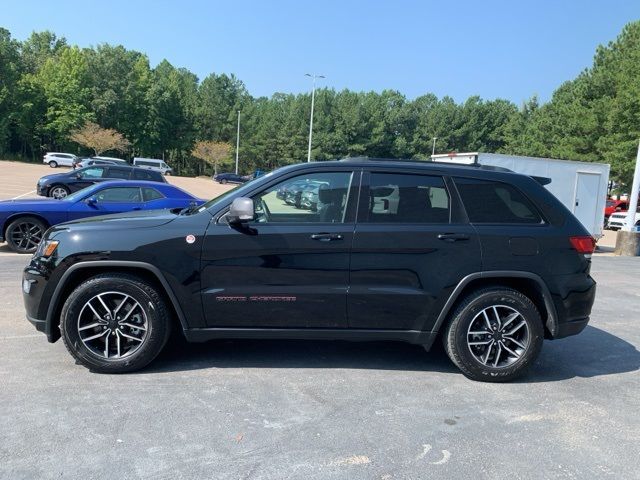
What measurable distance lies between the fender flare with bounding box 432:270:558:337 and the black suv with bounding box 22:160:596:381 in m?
0.01

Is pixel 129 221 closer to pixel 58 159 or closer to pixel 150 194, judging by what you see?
pixel 150 194

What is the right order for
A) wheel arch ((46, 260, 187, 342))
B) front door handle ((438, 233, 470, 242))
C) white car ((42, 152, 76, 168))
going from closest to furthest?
1. wheel arch ((46, 260, 187, 342))
2. front door handle ((438, 233, 470, 242))
3. white car ((42, 152, 76, 168))

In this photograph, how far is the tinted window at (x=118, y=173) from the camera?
59.8 ft

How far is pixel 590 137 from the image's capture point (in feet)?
102

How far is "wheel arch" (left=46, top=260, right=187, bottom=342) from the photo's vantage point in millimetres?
4070

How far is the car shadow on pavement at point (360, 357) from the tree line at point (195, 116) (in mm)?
49367

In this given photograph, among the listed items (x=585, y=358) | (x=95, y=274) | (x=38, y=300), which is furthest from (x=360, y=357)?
(x=38, y=300)

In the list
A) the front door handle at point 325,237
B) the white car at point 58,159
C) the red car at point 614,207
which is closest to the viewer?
the front door handle at point 325,237

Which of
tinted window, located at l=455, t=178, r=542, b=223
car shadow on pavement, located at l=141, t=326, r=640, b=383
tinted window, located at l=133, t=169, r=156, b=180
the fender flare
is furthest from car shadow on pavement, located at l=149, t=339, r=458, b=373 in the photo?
tinted window, located at l=133, t=169, r=156, b=180

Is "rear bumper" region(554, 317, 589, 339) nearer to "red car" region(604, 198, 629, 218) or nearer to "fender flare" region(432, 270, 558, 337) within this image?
"fender flare" region(432, 270, 558, 337)

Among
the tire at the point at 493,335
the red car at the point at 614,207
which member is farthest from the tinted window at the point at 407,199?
the red car at the point at 614,207

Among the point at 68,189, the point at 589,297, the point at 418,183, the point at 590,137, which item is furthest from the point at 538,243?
the point at 590,137

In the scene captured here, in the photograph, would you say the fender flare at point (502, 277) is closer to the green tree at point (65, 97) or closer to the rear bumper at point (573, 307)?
the rear bumper at point (573, 307)

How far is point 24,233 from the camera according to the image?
371 inches
